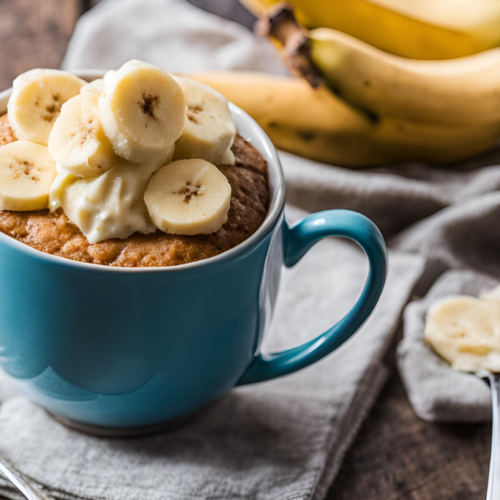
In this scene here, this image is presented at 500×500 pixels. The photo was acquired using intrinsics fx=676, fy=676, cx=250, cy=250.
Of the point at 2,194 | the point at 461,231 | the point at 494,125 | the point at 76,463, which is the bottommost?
the point at 76,463

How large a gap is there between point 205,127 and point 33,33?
3.88ft

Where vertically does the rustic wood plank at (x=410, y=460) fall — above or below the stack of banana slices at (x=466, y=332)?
below

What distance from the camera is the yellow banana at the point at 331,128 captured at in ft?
5.14

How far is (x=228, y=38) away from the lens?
1929mm

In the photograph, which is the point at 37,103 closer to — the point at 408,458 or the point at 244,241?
the point at 244,241

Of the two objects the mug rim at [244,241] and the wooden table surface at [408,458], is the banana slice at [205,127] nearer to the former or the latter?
the mug rim at [244,241]

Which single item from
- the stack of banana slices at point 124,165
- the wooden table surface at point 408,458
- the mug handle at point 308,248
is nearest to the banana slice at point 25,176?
the stack of banana slices at point 124,165

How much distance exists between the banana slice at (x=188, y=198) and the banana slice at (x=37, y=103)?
18 centimetres

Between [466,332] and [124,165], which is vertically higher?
[124,165]

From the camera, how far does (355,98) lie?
155 cm

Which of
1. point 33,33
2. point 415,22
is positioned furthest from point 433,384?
point 33,33

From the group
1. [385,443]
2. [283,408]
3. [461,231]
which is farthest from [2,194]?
[461,231]

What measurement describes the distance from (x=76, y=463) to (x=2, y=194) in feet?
1.40

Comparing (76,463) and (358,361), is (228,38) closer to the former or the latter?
(358,361)
